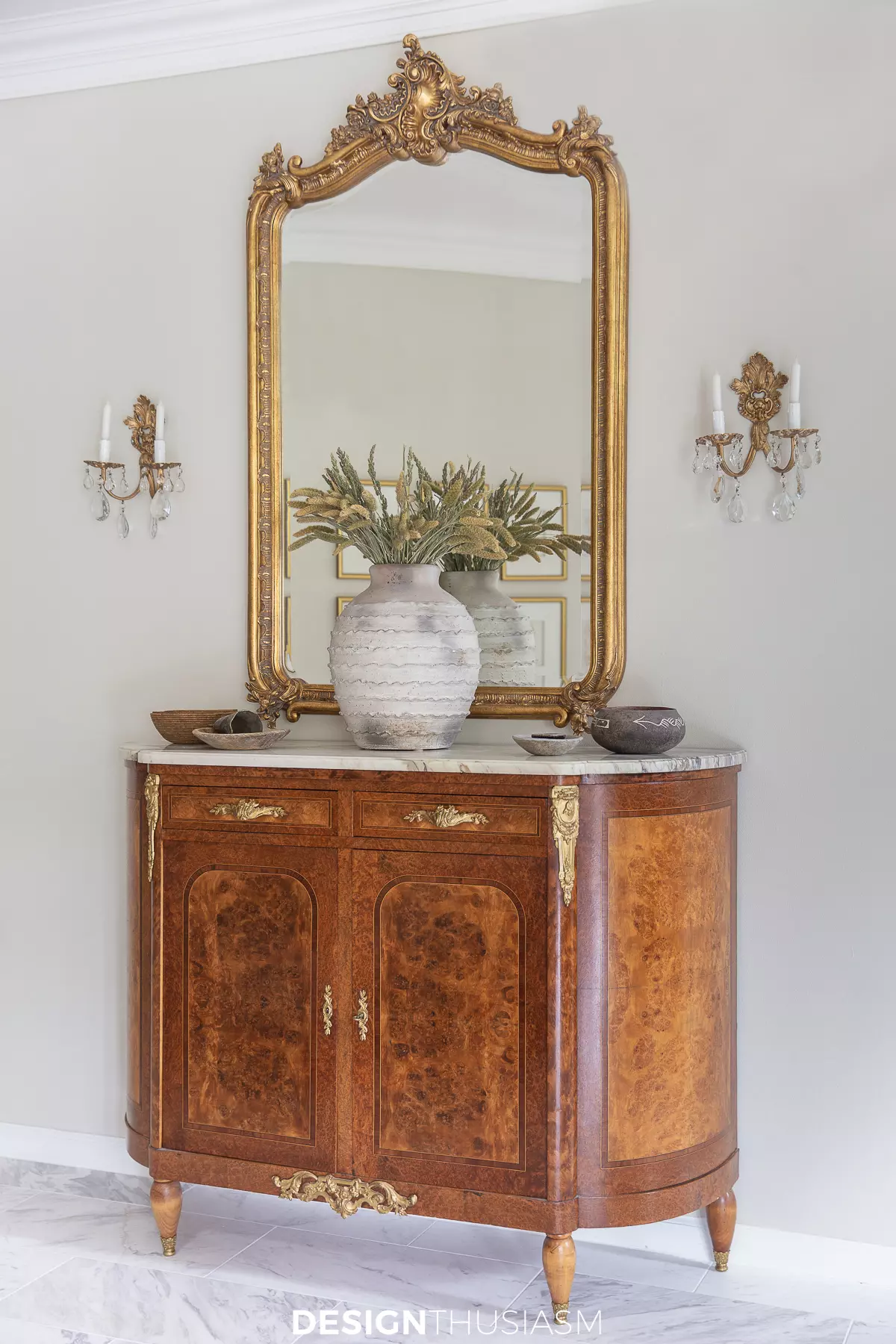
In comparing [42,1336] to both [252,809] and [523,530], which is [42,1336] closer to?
[252,809]

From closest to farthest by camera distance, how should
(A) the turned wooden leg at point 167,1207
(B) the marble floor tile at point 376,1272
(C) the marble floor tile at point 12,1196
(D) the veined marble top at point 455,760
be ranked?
(D) the veined marble top at point 455,760
(B) the marble floor tile at point 376,1272
(A) the turned wooden leg at point 167,1207
(C) the marble floor tile at point 12,1196

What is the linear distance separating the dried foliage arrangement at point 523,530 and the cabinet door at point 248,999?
799 mm

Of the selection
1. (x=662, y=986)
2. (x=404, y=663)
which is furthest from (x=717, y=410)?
(x=662, y=986)

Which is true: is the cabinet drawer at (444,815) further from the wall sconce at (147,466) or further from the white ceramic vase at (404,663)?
the wall sconce at (147,466)

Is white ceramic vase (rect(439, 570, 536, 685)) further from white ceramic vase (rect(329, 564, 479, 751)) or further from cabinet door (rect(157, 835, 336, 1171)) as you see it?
cabinet door (rect(157, 835, 336, 1171))

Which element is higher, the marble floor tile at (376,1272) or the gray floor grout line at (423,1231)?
the marble floor tile at (376,1272)

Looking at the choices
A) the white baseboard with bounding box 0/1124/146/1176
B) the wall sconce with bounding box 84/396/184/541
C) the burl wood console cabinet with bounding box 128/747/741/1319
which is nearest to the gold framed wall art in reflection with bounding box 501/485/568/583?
the burl wood console cabinet with bounding box 128/747/741/1319

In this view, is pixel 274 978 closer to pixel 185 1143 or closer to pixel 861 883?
pixel 185 1143

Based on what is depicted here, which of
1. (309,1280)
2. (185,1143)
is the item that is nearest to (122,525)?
(185,1143)

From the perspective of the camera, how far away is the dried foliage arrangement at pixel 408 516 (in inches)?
99.8

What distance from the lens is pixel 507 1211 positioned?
7.16 feet

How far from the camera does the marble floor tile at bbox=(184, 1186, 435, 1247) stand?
8.91 feet

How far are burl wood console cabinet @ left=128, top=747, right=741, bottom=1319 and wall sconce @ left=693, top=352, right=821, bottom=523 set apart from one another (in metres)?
0.59

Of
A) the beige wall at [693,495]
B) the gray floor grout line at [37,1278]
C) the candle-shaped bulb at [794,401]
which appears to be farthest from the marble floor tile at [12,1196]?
the candle-shaped bulb at [794,401]
